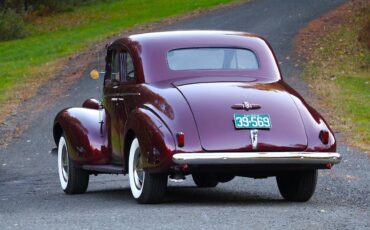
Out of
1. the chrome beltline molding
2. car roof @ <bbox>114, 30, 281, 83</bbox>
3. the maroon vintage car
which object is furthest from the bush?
the chrome beltline molding

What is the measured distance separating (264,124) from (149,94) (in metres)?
1.22

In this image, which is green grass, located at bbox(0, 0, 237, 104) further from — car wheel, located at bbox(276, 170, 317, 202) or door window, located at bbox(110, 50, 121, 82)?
car wheel, located at bbox(276, 170, 317, 202)

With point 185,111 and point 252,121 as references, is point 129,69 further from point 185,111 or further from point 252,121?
point 252,121

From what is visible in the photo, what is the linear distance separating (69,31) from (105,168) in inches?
1205

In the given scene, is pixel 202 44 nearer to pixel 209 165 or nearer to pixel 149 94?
pixel 149 94

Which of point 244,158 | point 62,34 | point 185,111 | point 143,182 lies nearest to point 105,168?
point 143,182

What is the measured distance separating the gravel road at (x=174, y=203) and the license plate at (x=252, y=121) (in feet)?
2.33

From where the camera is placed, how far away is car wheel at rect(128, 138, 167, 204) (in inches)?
390

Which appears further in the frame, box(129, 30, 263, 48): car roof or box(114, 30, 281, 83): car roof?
box(129, 30, 263, 48): car roof

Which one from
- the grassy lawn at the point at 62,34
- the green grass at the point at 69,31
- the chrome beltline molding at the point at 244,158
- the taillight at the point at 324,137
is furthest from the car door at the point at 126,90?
the green grass at the point at 69,31

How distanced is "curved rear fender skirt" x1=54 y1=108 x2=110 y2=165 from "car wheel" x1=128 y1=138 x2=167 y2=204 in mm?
1033

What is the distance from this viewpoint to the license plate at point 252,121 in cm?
966

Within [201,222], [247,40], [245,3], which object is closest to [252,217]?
[201,222]

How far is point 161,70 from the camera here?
10.8 m
